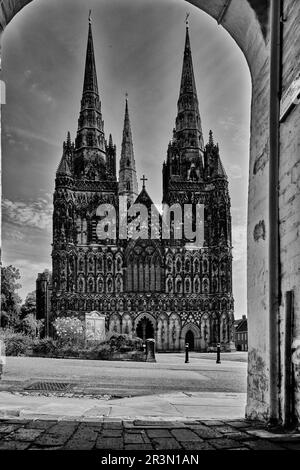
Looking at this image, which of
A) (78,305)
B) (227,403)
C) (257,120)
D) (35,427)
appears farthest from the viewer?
(78,305)

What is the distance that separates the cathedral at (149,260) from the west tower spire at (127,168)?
5650 millimetres

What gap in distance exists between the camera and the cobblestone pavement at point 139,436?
10.8ft

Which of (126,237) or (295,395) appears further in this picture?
(126,237)

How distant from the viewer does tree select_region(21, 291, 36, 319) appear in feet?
205

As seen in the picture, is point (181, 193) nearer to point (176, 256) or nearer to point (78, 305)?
point (176, 256)

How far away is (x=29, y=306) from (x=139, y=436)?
63.8 m

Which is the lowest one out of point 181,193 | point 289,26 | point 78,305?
point 78,305

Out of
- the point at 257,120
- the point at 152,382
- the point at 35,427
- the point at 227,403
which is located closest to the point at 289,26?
the point at 257,120

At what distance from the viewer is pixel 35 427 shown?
3910 mm

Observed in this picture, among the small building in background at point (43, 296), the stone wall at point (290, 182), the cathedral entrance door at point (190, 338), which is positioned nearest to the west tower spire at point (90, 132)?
the small building in background at point (43, 296)

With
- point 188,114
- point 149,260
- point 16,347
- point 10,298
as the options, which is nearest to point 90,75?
point 188,114

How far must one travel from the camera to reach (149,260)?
168ft
